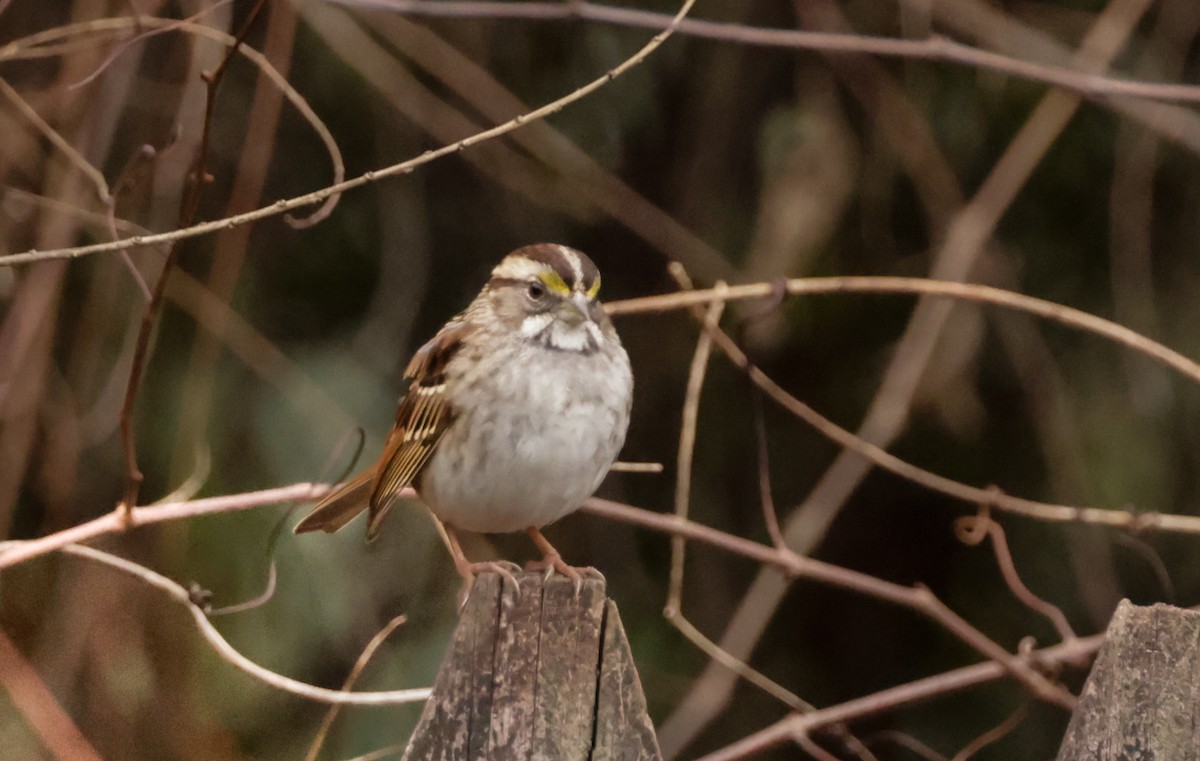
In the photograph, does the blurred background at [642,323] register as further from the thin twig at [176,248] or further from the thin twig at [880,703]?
the thin twig at [176,248]

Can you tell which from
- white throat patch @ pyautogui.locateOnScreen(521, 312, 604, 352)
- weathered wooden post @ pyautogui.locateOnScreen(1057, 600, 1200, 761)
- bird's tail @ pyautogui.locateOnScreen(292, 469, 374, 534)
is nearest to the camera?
weathered wooden post @ pyautogui.locateOnScreen(1057, 600, 1200, 761)

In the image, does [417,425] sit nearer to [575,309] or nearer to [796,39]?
[575,309]

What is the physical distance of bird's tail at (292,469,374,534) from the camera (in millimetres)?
3018

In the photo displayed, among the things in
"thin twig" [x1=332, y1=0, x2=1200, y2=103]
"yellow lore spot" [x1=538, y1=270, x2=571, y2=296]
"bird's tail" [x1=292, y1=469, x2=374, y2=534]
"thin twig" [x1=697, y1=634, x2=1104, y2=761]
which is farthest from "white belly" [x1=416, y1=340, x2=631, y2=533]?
"thin twig" [x1=332, y1=0, x2=1200, y2=103]

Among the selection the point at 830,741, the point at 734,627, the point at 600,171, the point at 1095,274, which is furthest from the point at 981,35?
the point at 830,741

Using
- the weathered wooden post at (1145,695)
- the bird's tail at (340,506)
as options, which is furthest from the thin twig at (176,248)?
the weathered wooden post at (1145,695)

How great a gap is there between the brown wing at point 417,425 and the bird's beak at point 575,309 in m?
0.20

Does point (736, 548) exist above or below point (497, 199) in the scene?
below

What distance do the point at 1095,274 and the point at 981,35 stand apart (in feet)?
2.08

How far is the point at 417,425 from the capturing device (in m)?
2.84

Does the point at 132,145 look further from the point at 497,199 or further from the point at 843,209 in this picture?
the point at 843,209

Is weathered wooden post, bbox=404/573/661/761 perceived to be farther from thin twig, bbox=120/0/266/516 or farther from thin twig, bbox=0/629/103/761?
thin twig, bbox=0/629/103/761

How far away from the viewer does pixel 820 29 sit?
3.68 meters

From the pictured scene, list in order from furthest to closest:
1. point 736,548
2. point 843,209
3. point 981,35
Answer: point 843,209 < point 981,35 < point 736,548
